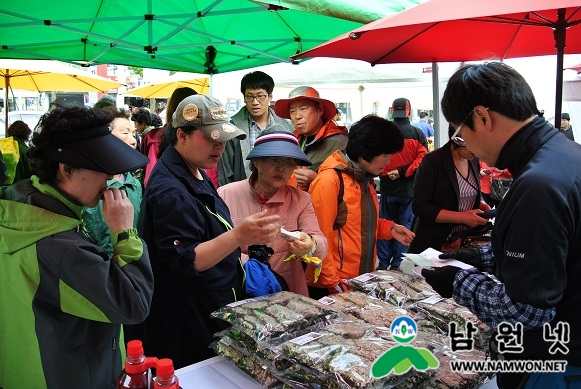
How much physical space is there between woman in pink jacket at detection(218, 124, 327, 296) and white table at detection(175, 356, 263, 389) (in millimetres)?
650

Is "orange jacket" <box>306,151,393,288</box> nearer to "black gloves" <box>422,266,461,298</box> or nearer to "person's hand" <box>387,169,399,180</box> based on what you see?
"black gloves" <box>422,266,461,298</box>

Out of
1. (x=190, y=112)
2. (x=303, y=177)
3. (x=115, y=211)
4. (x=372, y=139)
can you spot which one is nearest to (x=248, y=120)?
(x=303, y=177)

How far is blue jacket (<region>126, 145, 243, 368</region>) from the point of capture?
172 centimetres

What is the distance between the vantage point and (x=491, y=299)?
1.27 m

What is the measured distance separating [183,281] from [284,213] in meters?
0.64

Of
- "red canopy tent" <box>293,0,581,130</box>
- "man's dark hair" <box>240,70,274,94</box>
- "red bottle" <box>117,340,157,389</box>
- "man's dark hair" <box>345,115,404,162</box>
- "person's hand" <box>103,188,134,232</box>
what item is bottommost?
"red bottle" <box>117,340,157,389</box>

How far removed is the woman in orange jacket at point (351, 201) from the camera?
8.11ft

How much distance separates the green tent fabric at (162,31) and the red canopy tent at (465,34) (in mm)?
336

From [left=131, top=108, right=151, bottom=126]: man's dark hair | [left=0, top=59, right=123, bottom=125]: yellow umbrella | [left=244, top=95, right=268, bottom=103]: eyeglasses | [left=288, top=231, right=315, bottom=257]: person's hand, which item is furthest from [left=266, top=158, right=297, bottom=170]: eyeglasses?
[left=0, top=59, right=123, bottom=125]: yellow umbrella

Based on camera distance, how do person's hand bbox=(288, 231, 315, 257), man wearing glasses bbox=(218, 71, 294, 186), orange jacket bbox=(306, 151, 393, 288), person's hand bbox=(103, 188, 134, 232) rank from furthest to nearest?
man wearing glasses bbox=(218, 71, 294, 186) < orange jacket bbox=(306, 151, 393, 288) < person's hand bbox=(288, 231, 315, 257) < person's hand bbox=(103, 188, 134, 232)

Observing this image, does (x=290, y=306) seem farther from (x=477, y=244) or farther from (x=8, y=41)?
(x=8, y=41)

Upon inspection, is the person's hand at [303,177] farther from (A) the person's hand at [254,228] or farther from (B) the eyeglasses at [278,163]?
(A) the person's hand at [254,228]

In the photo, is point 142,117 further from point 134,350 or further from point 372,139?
point 134,350

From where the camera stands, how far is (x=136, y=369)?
1.15 meters
